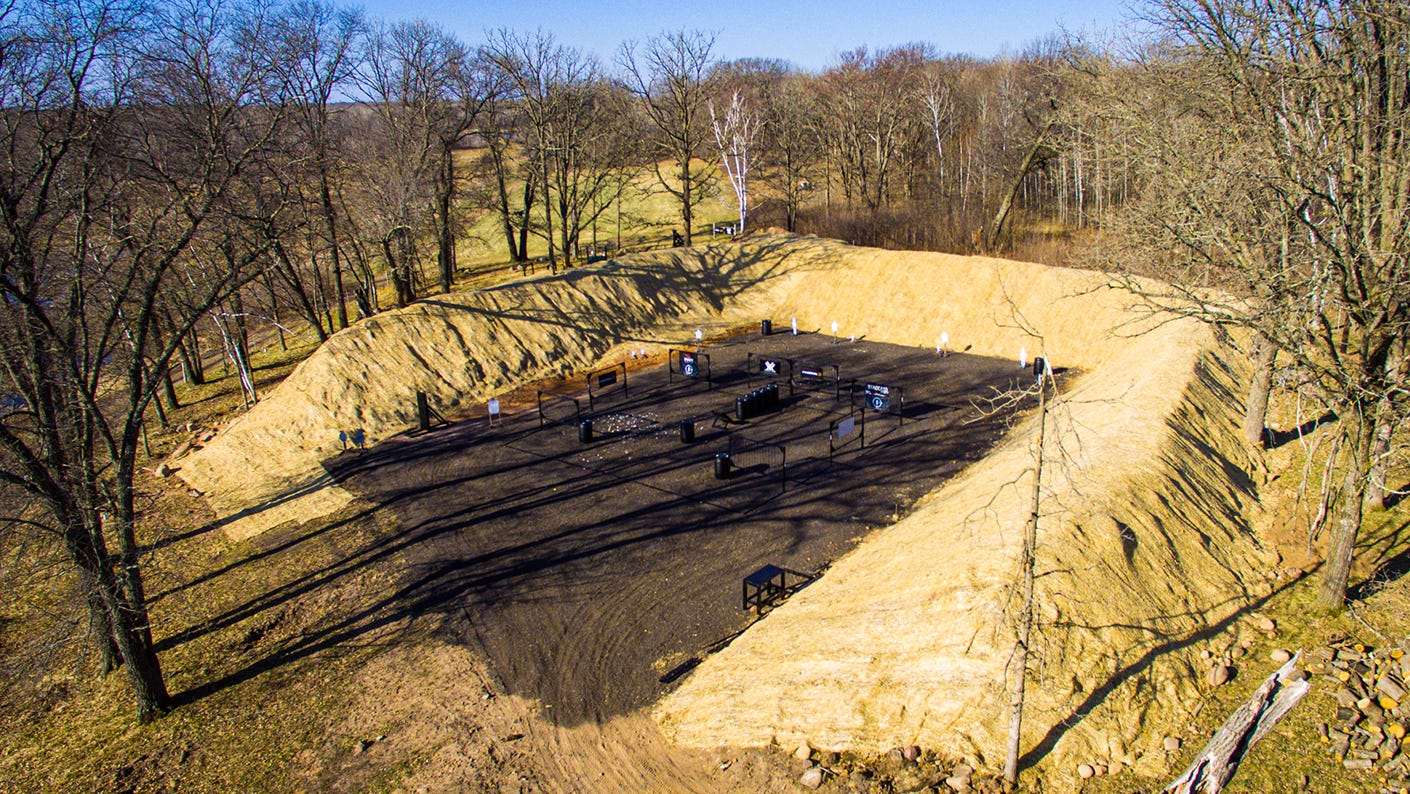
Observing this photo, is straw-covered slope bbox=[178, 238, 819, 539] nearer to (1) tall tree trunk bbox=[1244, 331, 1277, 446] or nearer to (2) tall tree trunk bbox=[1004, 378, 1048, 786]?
(2) tall tree trunk bbox=[1004, 378, 1048, 786]

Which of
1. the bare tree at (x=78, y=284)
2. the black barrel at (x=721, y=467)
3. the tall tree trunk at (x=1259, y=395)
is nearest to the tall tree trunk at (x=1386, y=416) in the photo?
the tall tree trunk at (x=1259, y=395)

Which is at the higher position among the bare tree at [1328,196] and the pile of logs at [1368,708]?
the bare tree at [1328,196]

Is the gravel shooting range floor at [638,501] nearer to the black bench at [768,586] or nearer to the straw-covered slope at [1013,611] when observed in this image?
the black bench at [768,586]

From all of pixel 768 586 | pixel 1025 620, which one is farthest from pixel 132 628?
pixel 1025 620

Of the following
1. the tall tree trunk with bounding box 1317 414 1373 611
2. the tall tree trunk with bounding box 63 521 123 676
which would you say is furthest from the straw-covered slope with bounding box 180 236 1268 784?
the tall tree trunk with bounding box 63 521 123 676

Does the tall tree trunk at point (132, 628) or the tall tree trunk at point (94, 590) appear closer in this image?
the tall tree trunk at point (94, 590)

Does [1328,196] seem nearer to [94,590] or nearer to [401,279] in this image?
[94,590]

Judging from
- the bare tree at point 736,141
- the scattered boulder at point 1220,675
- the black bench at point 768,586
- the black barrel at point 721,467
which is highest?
the bare tree at point 736,141
